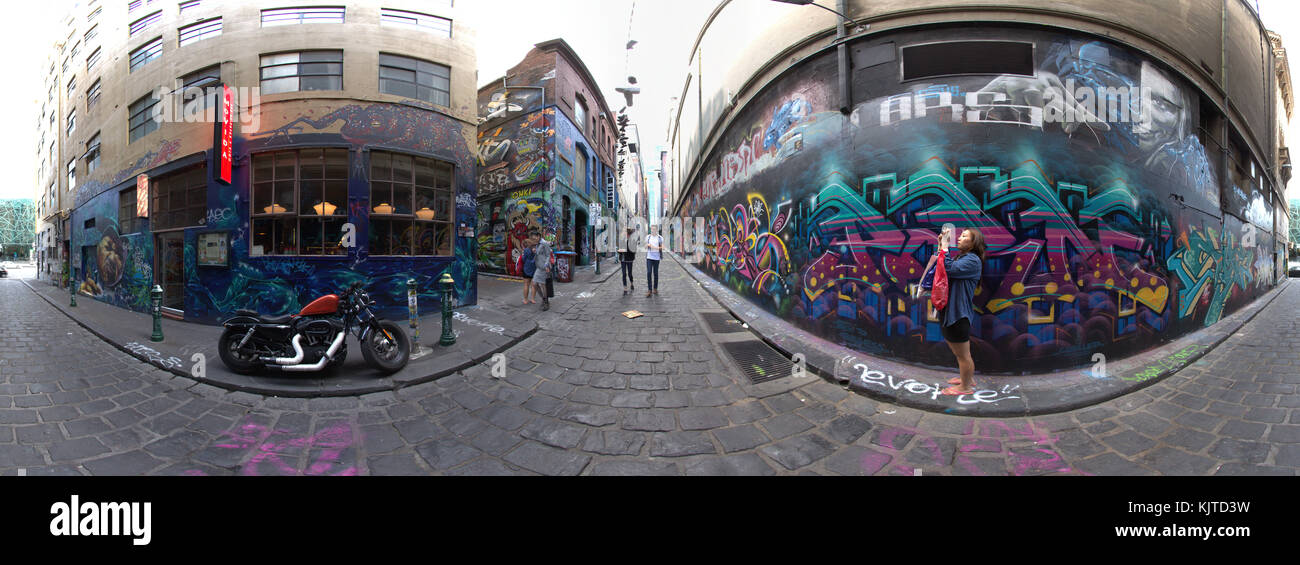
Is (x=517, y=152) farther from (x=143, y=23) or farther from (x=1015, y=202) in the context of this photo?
(x=1015, y=202)

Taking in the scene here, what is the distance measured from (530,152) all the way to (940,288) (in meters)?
13.3

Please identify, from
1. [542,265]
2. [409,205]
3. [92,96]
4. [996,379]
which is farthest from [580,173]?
[996,379]

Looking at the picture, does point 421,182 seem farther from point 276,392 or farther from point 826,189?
point 826,189

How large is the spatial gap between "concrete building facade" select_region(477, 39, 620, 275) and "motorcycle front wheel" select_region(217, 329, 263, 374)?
8970 millimetres

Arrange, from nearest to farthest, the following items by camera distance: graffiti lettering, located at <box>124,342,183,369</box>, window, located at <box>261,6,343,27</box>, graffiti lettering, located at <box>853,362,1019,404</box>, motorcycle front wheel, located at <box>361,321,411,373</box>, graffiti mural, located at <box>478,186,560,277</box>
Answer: graffiti lettering, located at <box>853,362,1019,404</box>
motorcycle front wheel, located at <box>361,321,411,373</box>
graffiti lettering, located at <box>124,342,183,369</box>
window, located at <box>261,6,343,27</box>
graffiti mural, located at <box>478,186,560,277</box>

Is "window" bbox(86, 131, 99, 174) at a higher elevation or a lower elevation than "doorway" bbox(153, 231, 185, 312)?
higher

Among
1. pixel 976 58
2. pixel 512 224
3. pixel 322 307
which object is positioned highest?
pixel 976 58

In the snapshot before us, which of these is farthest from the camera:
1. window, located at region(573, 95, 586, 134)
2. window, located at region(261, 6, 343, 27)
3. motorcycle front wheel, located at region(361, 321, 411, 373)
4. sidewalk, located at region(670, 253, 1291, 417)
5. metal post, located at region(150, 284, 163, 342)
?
window, located at region(573, 95, 586, 134)

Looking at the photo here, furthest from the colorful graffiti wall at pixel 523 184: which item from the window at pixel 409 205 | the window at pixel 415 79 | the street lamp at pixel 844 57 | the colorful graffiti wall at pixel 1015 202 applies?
the street lamp at pixel 844 57

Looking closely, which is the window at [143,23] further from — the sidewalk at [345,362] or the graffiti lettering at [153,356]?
the graffiti lettering at [153,356]

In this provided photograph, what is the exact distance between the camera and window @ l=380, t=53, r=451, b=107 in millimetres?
7949

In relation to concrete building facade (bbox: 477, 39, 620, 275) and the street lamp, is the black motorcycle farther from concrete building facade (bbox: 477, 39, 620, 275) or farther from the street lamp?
concrete building facade (bbox: 477, 39, 620, 275)

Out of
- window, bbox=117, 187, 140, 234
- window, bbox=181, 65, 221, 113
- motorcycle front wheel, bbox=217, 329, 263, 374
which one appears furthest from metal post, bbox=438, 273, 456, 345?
window, bbox=117, 187, 140, 234

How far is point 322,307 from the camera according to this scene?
14.7 ft
